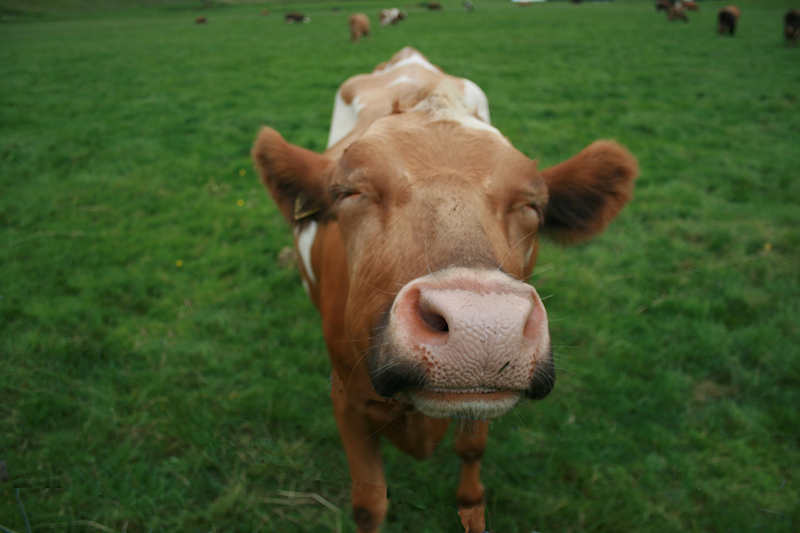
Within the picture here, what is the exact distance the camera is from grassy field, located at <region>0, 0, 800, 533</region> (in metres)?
2.46

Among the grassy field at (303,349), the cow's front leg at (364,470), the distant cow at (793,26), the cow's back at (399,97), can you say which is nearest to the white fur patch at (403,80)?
the cow's back at (399,97)

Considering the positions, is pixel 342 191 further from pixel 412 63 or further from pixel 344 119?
pixel 412 63

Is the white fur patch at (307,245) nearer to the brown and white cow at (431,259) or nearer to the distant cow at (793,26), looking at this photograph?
the brown and white cow at (431,259)

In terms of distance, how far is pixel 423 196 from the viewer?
146 cm

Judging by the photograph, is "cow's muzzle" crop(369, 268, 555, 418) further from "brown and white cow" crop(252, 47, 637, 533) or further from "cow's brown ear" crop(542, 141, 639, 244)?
"cow's brown ear" crop(542, 141, 639, 244)

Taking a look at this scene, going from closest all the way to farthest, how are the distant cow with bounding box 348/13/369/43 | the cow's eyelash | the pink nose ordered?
the pink nose < the cow's eyelash < the distant cow with bounding box 348/13/369/43

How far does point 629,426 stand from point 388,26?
26.8m

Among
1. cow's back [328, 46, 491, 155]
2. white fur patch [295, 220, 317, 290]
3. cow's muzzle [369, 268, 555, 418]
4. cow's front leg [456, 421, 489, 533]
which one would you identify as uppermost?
cow's back [328, 46, 491, 155]

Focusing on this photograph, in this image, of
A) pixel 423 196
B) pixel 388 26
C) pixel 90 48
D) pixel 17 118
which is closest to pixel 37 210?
pixel 17 118

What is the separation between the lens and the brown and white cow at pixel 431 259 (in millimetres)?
1142

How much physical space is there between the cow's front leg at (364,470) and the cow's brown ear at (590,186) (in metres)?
1.26

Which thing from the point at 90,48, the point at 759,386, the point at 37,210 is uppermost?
the point at 90,48

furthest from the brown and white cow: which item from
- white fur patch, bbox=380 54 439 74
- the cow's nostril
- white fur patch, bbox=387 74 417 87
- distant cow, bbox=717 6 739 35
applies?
distant cow, bbox=717 6 739 35

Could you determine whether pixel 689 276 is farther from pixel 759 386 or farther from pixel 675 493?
pixel 675 493
